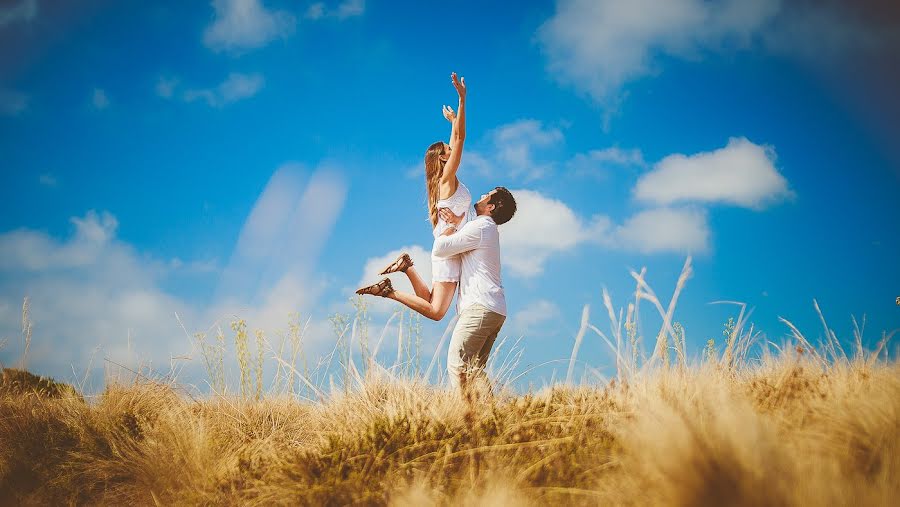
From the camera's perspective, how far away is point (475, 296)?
4836 mm

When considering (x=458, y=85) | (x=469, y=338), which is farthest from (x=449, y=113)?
(x=469, y=338)

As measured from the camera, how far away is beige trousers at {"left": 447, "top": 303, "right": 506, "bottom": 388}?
4.70 metres

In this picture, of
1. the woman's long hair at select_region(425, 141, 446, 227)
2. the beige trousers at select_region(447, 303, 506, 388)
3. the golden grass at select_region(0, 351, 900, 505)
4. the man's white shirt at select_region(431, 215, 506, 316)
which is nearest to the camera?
the golden grass at select_region(0, 351, 900, 505)

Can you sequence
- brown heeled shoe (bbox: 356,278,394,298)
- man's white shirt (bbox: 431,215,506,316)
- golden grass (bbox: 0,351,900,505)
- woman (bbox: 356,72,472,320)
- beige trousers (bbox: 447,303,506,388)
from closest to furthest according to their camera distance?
1. golden grass (bbox: 0,351,900,505)
2. beige trousers (bbox: 447,303,506,388)
3. man's white shirt (bbox: 431,215,506,316)
4. woman (bbox: 356,72,472,320)
5. brown heeled shoe (bbox: 356,278,394,298)

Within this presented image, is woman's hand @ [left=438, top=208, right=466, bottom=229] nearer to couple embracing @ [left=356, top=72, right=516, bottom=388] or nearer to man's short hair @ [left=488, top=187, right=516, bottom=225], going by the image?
couple embracing @ [left=356, top=72, right=516, bottom=388]

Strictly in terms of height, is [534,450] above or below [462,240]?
below

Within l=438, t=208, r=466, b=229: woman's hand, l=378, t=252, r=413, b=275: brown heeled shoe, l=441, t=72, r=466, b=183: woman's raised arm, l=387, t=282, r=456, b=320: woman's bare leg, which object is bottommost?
l=387, t=282, r=456, b=320: woman's bare leg

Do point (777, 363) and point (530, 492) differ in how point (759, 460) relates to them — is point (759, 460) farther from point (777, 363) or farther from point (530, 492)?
point (777, 363)

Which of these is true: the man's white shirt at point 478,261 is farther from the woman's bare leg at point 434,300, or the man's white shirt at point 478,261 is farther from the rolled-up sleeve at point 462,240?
the woman's bare leg at point 434,300

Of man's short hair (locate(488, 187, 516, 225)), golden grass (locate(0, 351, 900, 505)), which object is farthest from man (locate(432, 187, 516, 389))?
golden grass (locate(0, 351, 900, 505))

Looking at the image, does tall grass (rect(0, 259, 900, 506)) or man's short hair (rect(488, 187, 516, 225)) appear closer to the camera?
tall grass (rect(0, 259, 900, 506))

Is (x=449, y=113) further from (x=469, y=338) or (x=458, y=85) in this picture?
(x=469, y=338)

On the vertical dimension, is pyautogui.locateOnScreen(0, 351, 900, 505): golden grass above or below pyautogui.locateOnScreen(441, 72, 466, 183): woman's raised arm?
below

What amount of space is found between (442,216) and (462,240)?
1.95 feet
